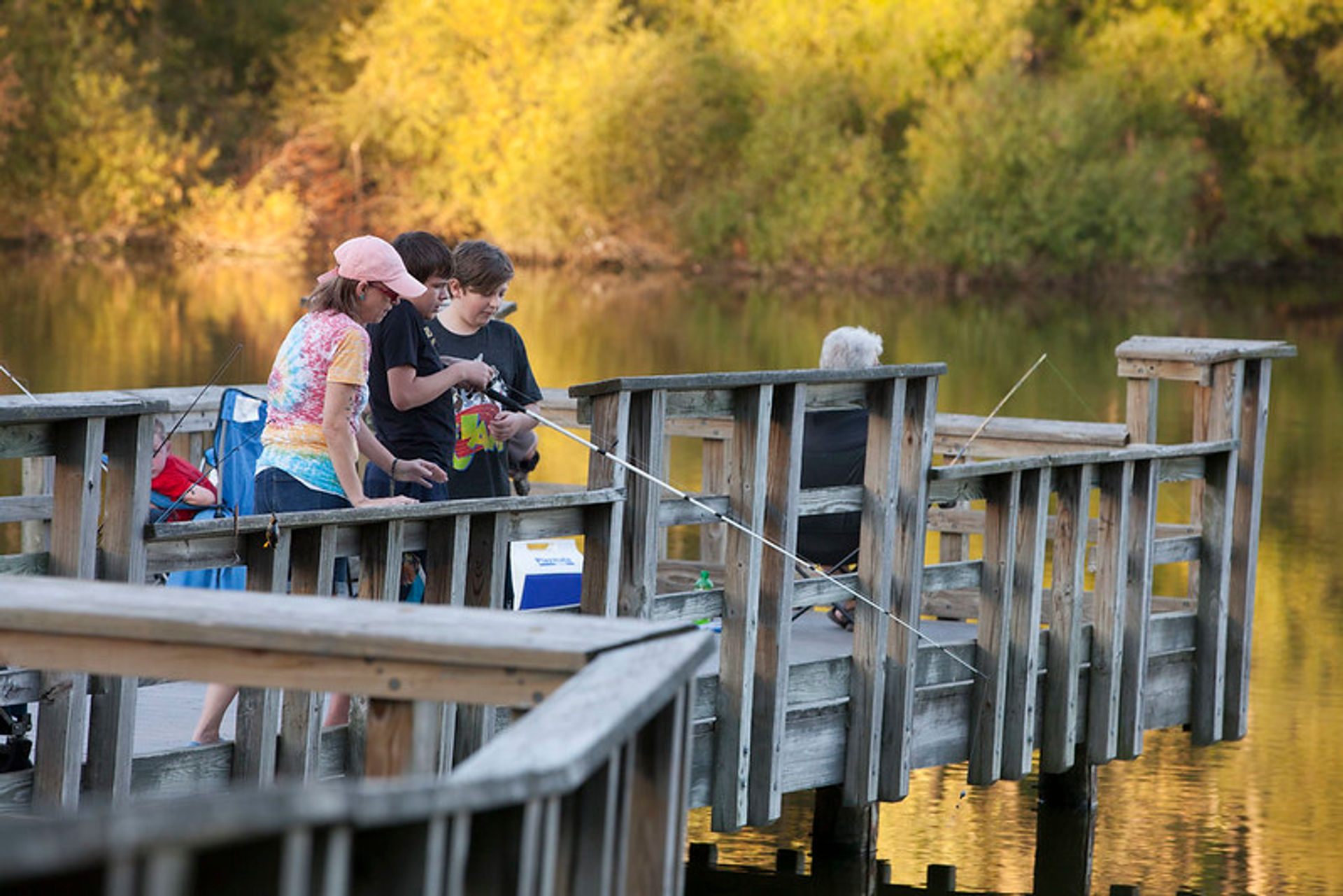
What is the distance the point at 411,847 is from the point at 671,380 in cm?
333

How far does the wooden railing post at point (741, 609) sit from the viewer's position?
5.20 m

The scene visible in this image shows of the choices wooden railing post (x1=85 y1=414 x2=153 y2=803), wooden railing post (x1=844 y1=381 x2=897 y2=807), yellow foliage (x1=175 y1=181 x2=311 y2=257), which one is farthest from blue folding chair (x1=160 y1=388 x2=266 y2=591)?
yellow foliage (x1=175 y1=181 x2=311 y2=257)

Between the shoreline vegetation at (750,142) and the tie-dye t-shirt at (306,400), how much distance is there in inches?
1245

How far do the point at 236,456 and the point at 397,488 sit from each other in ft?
2.34

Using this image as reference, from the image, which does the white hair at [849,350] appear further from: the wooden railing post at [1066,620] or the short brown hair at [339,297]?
the short brown hair at [339,297]

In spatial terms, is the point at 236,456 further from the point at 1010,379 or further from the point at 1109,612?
the point at 1010,379

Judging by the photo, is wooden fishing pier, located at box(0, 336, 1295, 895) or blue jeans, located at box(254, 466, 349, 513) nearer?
wooden fishing pier, located at box(0, 336, 1295, 895)

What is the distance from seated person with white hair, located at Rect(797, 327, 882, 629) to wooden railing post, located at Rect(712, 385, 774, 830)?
1.10m

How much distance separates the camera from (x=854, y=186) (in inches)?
1439

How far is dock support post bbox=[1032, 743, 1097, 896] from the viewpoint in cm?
690

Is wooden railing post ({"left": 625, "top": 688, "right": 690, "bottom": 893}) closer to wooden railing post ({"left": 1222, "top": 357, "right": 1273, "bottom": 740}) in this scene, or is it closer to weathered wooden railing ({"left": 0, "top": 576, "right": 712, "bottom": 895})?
weathered wooden railing ({"left": 0, "top": 576, "right": 712, "bottom": 895})

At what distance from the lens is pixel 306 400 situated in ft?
15.5

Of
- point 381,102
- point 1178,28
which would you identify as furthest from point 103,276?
point 1178,28

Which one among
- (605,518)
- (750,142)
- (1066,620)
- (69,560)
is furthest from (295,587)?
(750,142)
